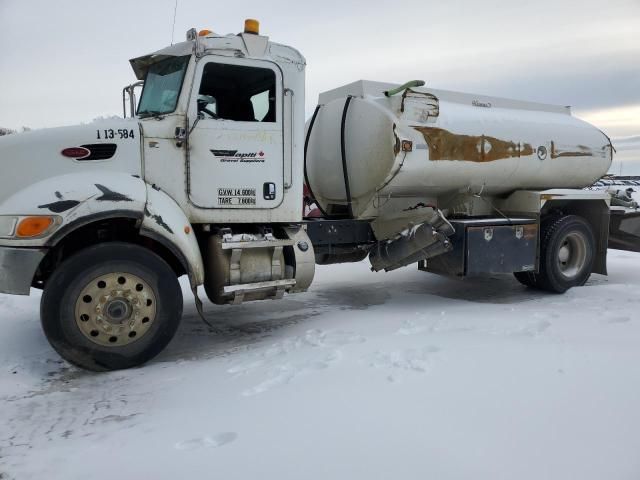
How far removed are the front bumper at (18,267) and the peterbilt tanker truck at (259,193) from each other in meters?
0.01

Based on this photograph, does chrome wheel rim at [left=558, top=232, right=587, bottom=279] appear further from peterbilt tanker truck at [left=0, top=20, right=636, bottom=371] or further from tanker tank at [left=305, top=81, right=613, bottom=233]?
tanker tank at [left=305, top=81, right=613, bottom=233]

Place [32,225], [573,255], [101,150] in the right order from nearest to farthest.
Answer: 1. [32,225]
2. [101,150]
3. [573,255]

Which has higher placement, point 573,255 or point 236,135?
point 236,135

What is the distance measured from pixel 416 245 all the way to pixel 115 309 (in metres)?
3.49

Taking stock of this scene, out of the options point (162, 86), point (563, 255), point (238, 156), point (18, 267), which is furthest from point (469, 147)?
point (18, 267)

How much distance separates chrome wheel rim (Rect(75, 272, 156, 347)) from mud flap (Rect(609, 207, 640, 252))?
22.9 feet

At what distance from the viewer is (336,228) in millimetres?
6246

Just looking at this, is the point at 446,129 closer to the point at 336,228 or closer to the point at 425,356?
the point at 336,228

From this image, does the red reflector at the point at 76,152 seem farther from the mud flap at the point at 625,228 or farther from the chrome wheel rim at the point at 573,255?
the mud flap at the point at 625,228

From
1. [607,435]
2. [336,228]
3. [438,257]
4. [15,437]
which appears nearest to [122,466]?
[15,437]

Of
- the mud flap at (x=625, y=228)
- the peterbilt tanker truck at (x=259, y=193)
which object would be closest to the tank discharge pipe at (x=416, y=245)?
the peterbilt tanker truck at (x=259, y=193)

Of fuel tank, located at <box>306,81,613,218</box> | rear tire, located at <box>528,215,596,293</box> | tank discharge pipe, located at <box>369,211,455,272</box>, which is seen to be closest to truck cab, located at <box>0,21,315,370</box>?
fuel tank, located at <box>306,81,613,218</box>

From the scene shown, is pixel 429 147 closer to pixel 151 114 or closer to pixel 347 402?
pixel 151 114

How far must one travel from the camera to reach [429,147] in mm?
6227
